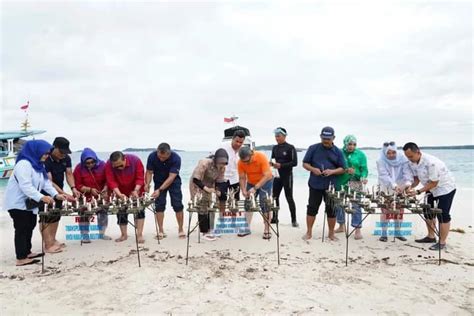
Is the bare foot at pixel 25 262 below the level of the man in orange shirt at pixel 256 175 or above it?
below

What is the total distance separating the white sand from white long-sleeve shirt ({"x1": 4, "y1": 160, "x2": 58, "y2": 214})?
2.81 feet

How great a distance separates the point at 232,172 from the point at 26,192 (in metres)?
2.99

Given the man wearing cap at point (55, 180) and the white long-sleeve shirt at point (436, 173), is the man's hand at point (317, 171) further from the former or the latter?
the man wearing cap at point (55, 180)

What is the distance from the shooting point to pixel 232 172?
5.55 m

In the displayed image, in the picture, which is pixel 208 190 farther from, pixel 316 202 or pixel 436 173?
pixel 436 173

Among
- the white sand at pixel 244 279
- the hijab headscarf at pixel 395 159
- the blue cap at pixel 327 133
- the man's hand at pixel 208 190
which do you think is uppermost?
the blue cap at pixel 327 133

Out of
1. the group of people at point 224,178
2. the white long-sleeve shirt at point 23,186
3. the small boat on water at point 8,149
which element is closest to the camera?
the white long-sleeve shirt at point 23,186

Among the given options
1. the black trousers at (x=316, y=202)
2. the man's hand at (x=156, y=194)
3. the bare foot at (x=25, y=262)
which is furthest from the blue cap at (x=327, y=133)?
the bare foot at (x=25, y=262)

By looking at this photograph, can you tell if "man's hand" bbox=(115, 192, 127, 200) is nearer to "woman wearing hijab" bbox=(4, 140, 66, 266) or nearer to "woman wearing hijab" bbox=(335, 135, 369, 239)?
"woman wearing hijab" bbox=(4, 140, 66, 266)

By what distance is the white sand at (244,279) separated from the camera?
3.08 metres

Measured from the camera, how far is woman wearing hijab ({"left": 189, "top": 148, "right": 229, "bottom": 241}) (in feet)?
15.8

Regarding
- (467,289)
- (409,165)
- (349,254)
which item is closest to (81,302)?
(349,254)

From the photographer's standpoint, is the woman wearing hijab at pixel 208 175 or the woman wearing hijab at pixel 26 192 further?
the woman wearing hijab at pixel 208 175

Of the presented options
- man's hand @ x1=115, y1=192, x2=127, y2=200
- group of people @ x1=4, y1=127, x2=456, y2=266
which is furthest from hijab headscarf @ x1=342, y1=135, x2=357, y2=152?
man's hand @ x1=115, y1=192, x2=127, y2=200
